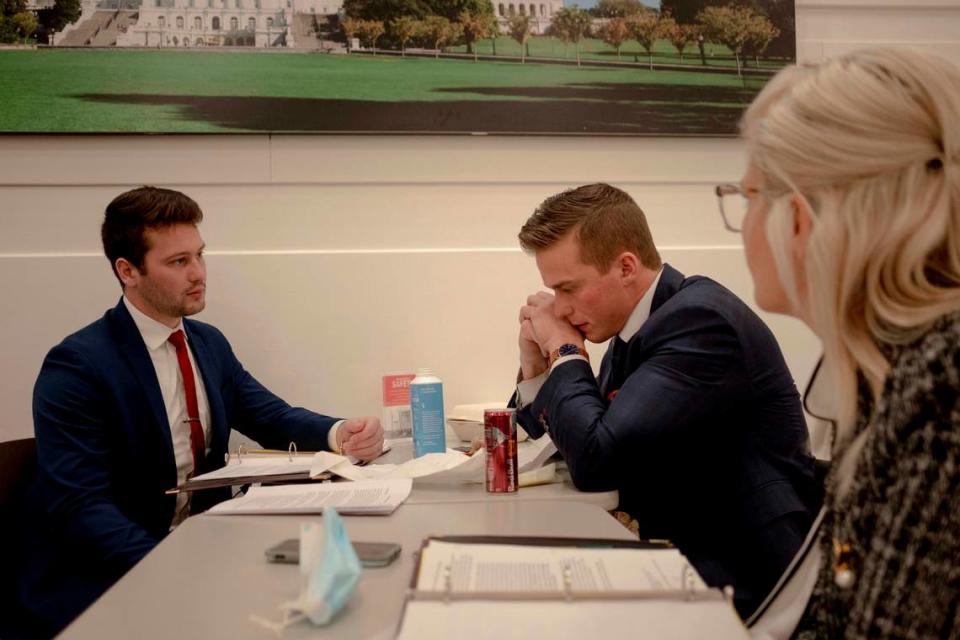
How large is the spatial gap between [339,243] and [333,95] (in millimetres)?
473

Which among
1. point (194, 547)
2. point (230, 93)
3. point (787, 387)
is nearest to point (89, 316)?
point (230, 93)

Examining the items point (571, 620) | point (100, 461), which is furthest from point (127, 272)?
point (571, 620)

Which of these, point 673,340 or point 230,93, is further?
point 230,93

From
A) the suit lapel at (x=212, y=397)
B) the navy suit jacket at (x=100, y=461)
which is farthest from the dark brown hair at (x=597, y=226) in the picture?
the suit lapel at (x=212, y=397)

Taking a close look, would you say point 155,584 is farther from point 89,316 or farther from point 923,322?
point 89,316

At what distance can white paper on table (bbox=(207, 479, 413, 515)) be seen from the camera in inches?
61.3

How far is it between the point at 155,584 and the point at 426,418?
42.0 inches

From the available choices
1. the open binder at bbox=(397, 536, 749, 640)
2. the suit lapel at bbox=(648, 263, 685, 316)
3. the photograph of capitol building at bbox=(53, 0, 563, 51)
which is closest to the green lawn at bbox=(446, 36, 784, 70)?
the photograph of capitol building at bbox=(53, 0, 563, 51)

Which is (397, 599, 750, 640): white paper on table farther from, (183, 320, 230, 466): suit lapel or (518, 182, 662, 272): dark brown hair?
(183, 320, 230, 466): suit lapel

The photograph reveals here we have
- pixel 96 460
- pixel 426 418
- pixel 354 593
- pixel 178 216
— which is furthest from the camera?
pixel 178 216

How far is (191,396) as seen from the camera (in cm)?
232

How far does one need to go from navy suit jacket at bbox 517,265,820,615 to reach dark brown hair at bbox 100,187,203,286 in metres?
1.16

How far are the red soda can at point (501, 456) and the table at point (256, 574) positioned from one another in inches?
2.9

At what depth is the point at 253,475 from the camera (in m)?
1.85
